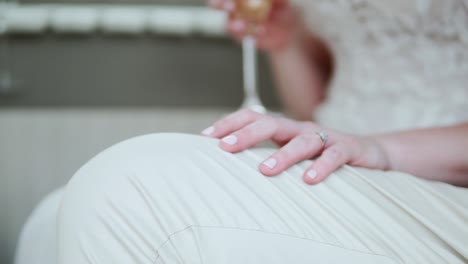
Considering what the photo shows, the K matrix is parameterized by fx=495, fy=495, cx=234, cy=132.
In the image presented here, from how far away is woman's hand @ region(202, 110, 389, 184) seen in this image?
1.72ft

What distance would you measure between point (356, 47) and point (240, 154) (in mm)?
584

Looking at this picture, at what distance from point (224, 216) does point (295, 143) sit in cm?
15

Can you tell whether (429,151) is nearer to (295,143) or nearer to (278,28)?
(295,143)

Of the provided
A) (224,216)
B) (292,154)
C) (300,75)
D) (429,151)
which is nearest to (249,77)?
(300,75)

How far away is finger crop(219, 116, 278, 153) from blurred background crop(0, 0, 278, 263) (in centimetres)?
100

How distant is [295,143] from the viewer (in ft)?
1.84

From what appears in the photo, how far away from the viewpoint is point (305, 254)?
0.45m

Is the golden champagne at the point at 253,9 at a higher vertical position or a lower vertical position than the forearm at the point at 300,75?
higher

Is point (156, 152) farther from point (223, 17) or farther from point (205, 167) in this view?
point (223, 17)

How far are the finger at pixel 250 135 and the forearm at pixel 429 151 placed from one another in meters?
0.16

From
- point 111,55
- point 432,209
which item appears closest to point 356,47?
point 432,209

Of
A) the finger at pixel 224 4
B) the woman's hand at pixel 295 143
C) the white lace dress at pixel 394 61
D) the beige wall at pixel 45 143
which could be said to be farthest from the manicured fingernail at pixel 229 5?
the woman's hand at pixel 295 143

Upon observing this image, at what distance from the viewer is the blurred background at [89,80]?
59.1 inches

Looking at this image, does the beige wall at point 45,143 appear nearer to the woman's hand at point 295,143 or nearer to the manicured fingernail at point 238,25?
the manicured fingernail at point 238,25
